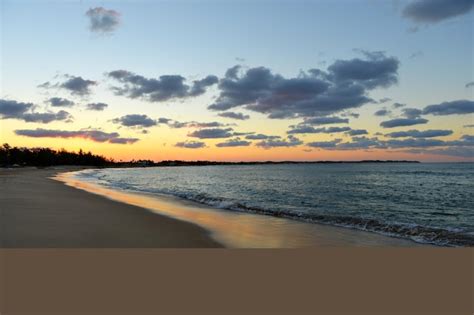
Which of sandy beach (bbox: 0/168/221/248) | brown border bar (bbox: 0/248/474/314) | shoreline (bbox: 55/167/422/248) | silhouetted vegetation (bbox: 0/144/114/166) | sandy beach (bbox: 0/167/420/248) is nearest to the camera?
brown border bar (bbox: 0/248/474/314)

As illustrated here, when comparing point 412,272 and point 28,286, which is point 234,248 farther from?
point 28,286

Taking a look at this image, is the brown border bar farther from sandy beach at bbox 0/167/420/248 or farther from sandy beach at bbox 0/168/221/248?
sandy beach at bbox 0/167/420/248

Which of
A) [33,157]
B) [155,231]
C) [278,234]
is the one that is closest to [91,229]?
[155,231]

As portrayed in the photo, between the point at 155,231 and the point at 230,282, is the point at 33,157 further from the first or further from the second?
the point at 230,282

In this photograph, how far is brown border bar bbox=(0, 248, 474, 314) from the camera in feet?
Result: 18.4

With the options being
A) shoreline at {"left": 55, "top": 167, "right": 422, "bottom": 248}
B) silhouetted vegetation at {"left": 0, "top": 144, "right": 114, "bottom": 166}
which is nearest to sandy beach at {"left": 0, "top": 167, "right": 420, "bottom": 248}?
shoreline at {"left": 55, "top": 167, "right": 422, "bottom": 248}

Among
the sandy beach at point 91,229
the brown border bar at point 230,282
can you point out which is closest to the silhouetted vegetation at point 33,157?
the sandy beach at point 91,229

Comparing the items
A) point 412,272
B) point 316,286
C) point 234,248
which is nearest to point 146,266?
point 234,248

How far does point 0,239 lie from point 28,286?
13.9ft

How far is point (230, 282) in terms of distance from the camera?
6625 mm

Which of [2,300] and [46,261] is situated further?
[46,261]

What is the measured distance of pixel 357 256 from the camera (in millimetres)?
8648

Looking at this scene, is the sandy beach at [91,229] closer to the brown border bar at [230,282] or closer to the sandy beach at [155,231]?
the sandy beach at [155,231]

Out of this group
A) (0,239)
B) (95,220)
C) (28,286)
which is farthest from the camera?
(95,220)
